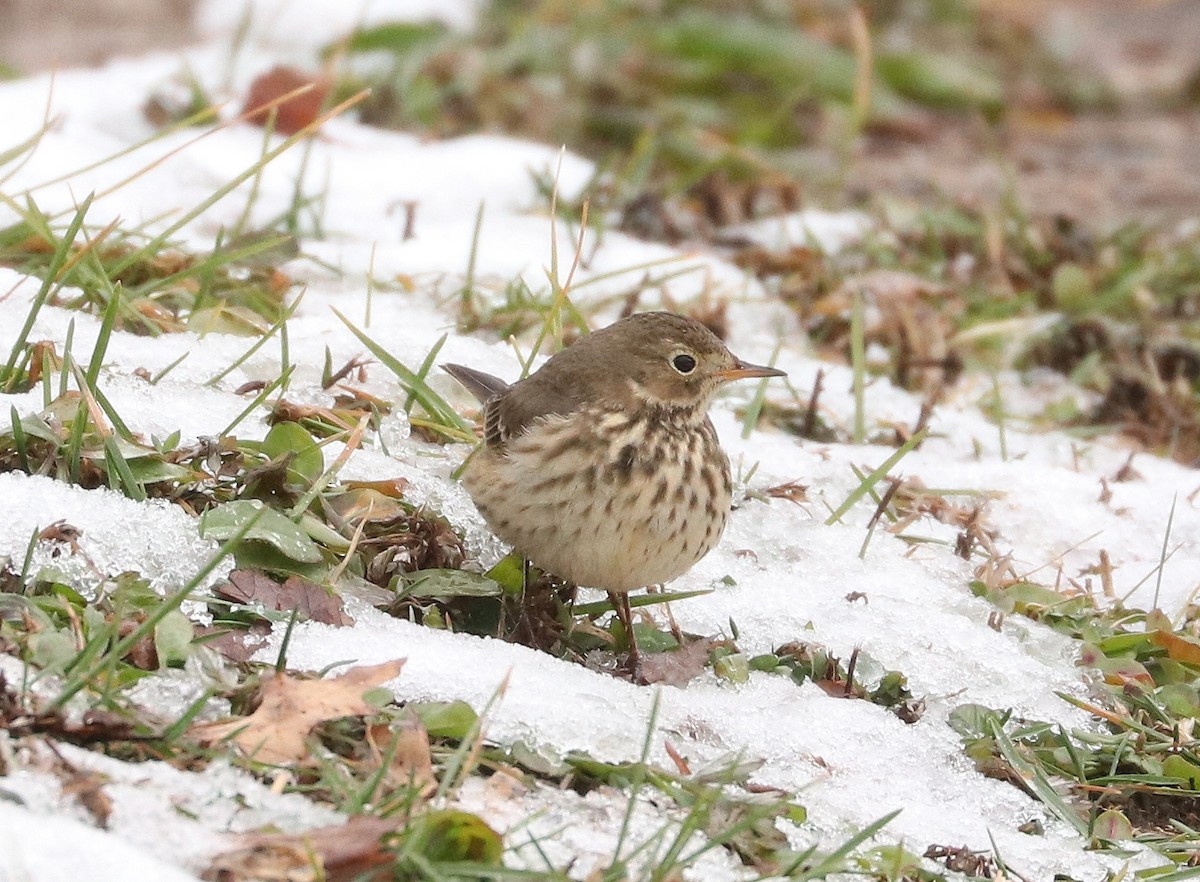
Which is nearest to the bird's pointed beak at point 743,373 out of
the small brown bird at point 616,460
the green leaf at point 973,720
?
the small brown bird at point 616,460

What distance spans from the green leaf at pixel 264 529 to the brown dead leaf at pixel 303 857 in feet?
3.32

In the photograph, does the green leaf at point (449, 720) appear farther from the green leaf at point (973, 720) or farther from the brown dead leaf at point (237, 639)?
the green leaf at point (973, 720)

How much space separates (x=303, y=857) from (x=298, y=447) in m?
1.52

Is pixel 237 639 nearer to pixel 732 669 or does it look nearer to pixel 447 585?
pixel 447 585

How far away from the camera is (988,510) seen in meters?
4.88

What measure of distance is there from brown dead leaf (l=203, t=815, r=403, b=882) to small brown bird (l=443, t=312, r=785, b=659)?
121cm

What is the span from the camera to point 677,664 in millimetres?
3803

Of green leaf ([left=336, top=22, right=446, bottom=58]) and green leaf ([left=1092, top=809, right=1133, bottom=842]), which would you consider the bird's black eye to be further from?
green leaf ([left=336, top=22, right=446, bottom=58])

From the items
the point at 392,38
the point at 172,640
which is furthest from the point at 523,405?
the point at 392,38

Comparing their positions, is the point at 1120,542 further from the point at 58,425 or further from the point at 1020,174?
the point at 1020,174

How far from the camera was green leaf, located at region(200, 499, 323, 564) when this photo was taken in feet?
11.8

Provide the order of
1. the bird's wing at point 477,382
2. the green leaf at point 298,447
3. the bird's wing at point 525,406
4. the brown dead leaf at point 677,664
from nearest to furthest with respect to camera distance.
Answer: the brown dead leaf at point 677,664 → the green leaf at point 298,447 → the bird's wing at point 525,406 → the bird's wing at point 477,382

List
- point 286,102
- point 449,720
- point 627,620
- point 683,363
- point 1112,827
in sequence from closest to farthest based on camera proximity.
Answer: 1. point 449,720
2. point 1112,827
3. point 627,620
4. point 683,363
5. point 286,102

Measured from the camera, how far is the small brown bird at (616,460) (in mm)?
A: 3777
